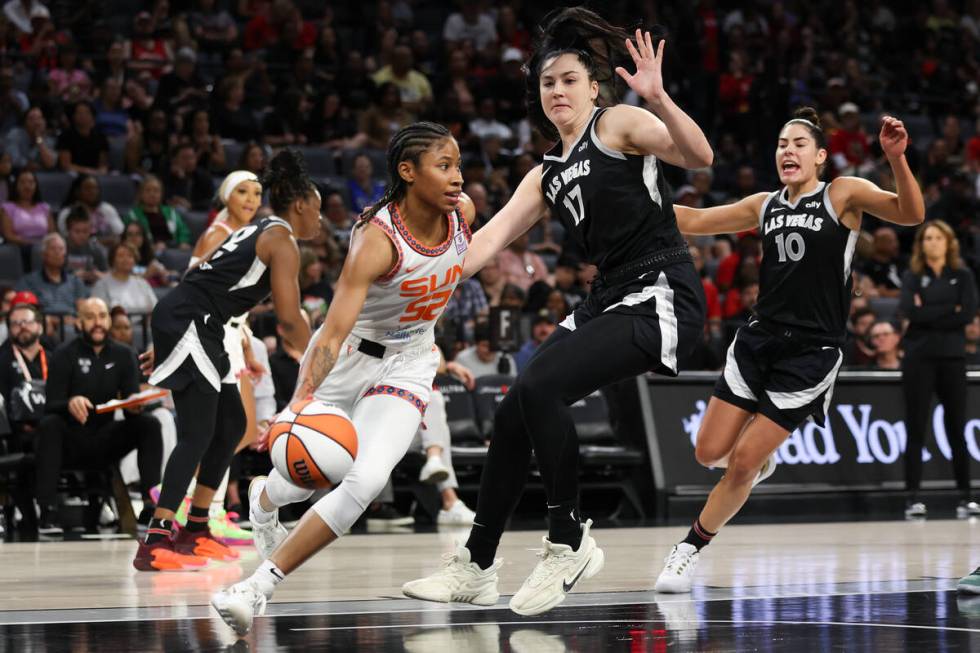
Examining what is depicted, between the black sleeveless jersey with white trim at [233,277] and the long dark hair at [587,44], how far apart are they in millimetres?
1976

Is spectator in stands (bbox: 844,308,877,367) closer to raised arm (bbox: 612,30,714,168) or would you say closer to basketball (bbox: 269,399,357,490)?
raised arm (bbox: 612,30,714,168)

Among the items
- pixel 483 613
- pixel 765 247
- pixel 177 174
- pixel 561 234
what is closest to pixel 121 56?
pixel 177 174

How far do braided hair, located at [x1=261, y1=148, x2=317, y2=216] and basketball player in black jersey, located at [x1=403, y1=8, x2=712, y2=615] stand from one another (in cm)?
199

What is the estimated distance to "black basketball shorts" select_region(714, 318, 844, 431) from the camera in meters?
6.03

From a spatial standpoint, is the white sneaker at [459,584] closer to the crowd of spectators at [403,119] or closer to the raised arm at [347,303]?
the raised arm at [347,303]

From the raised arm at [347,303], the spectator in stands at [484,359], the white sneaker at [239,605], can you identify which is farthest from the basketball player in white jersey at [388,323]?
the spectator in stands at [484,359]

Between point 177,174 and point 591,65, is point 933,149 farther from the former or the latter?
point 591,65

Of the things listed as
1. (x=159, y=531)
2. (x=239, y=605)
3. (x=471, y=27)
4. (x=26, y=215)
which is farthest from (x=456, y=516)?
(x=471, y=27)

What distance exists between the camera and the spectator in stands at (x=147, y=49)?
15.1 m

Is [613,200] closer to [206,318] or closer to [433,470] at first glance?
[206,318]

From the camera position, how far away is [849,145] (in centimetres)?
1738

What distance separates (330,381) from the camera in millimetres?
5086

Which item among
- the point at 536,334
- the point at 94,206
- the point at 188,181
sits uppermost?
the point at 188,181

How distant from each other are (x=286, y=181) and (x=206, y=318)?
758mm
